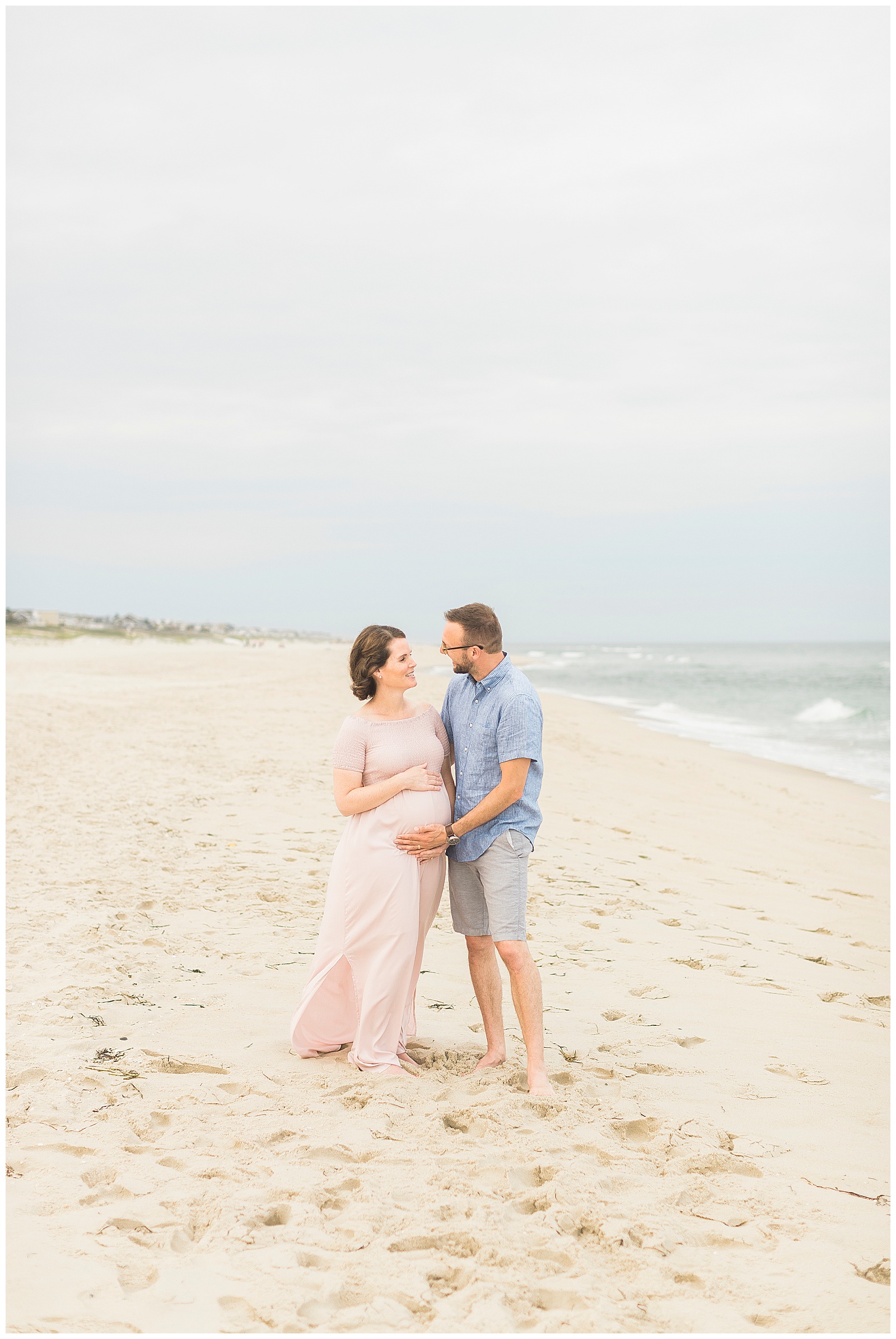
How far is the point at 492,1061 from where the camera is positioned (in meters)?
4.27

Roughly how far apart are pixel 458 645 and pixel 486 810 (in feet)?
2.39

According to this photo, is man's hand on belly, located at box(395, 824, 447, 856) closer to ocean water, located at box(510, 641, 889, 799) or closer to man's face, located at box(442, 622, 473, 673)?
man's face, located at box(442, 622, 473, 673)

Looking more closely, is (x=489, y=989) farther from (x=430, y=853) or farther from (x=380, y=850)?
(x=380, y=850)

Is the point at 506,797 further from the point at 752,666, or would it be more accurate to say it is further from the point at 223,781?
the point at 752,666

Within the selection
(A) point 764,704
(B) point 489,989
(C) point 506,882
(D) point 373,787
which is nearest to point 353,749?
(D) point 373,787

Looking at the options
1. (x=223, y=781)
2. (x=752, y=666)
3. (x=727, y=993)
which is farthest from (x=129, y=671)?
(x=752, y=666)

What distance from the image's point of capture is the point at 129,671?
3178 cm

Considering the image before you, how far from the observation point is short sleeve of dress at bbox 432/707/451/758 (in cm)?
442

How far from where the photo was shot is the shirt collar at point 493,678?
4.22 meters

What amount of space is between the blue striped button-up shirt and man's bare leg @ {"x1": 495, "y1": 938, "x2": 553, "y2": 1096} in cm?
43

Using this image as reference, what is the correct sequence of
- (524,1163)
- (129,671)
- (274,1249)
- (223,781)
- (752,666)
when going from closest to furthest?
(274,1249) → (524,1163) → (223,781) → (129,671) → (752,666)

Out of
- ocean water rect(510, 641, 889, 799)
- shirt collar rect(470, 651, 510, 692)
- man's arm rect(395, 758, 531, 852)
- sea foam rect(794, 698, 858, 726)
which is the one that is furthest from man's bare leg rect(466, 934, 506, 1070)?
sea foam rect(794, 698, 858, 726)

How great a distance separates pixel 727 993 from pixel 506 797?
2.21 meters

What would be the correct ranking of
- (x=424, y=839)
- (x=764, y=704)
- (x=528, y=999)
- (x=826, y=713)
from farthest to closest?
(x=764, y=704)
(x=826, y=713)
(x=424, y=839)
(x=528, y=999)
